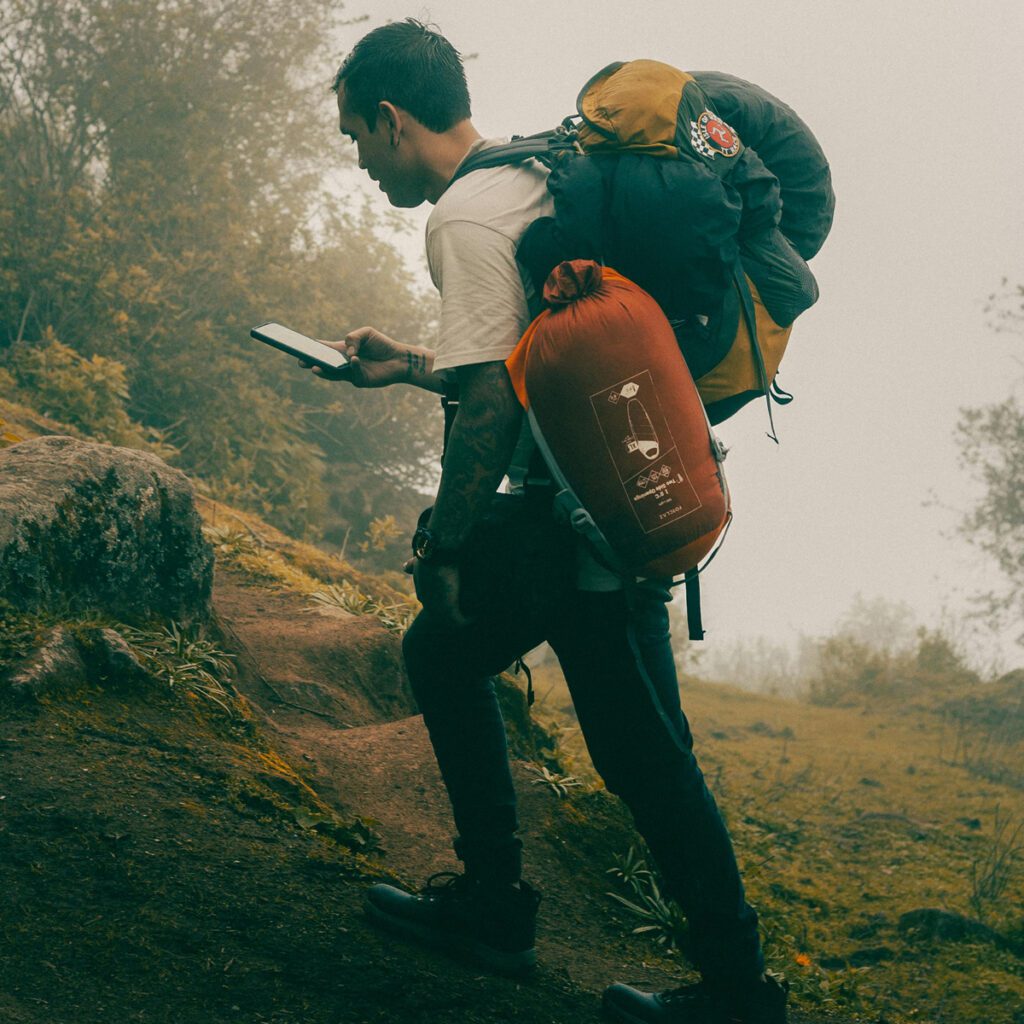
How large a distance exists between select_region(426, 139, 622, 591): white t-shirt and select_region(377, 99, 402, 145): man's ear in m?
0.37

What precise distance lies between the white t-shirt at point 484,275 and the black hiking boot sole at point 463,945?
1.00 m

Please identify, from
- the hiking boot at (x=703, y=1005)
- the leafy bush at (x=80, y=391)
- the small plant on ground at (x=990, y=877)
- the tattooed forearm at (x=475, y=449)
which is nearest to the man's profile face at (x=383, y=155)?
the tattooed forearm at (x=475, y=449)

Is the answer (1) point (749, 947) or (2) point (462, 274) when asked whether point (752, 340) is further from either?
(1) point (749, 947)

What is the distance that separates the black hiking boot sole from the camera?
2.63 metres

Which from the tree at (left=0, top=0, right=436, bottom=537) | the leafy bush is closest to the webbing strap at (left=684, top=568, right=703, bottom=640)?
the leafy bush

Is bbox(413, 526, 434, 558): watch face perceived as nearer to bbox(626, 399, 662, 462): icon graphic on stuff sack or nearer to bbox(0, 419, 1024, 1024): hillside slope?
bbox(626, 399, 662, 462): icon graphic on stuff sack

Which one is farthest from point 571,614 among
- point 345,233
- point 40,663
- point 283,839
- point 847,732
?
point 345,233

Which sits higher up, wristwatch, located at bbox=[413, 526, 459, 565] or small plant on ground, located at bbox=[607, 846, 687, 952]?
wristwatch, located at bbox=[413, 526, 459, 565]

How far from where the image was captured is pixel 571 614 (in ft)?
7.89

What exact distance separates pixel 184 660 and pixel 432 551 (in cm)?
229

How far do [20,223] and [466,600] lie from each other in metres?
10.3

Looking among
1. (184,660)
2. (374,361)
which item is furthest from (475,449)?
(184,660)

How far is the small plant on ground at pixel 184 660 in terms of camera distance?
157 inches

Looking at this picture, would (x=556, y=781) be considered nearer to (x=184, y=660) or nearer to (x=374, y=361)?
(x=184, y=660)
